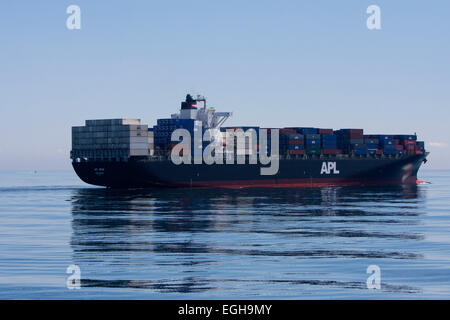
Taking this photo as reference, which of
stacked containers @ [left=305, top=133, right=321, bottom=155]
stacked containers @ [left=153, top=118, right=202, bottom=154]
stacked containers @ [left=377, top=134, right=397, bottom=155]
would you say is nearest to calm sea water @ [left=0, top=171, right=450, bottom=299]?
stacked containers @ [left=153, top=118, right=202, bottom=154]

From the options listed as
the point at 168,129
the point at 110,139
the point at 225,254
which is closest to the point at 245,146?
the point at 168,129

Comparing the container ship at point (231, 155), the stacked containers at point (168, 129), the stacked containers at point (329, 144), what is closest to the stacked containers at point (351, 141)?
the container ship at point (231, 155)

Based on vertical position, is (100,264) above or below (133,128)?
below

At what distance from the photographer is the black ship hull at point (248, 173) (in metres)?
82.1

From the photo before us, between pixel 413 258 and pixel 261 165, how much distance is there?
65855 mm

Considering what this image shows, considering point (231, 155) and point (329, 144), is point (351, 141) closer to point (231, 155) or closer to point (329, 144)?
point (329, 144)

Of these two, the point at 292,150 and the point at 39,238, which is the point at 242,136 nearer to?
the point at 292,150

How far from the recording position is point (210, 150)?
8725 centimetres

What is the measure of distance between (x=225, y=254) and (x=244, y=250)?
149 centimetres

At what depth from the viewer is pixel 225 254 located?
86.5 ft

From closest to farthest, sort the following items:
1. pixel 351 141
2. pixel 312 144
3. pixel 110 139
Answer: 1. pixel 110 139
2. pixel 312 144
3. pixel 351 141

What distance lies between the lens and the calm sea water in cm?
1889
